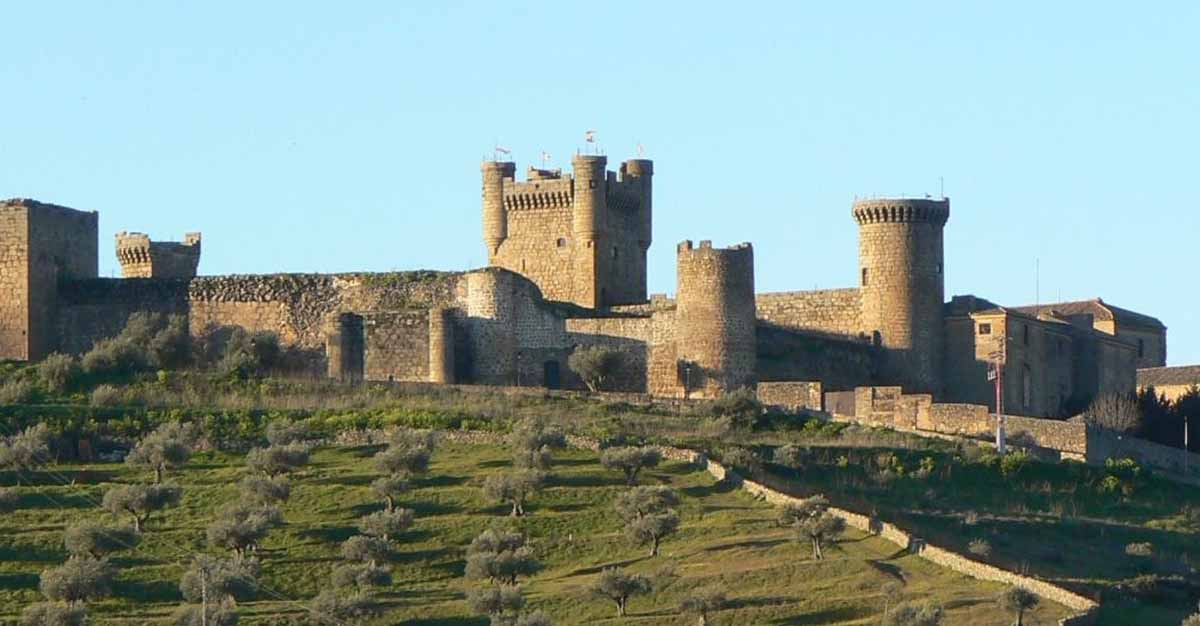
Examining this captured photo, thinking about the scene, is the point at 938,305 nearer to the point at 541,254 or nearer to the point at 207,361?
the point at 541,254

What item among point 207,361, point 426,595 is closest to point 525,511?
point 426,595

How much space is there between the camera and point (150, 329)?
75.7 metres

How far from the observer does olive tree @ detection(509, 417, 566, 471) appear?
63.8 metres

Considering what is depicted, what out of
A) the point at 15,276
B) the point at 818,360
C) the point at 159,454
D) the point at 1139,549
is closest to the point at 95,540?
the point at 159,454

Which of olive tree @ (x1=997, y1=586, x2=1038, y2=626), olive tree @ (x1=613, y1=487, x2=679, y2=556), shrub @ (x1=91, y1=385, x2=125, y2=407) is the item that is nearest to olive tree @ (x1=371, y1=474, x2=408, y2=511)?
olive tree @ (x1=613, y1=487, x2=679, y2=556)

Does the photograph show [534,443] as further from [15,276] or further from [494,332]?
[15,276]

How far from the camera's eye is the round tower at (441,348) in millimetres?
73625

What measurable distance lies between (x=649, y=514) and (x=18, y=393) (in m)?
16.7

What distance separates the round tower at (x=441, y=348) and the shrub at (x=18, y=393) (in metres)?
8.26

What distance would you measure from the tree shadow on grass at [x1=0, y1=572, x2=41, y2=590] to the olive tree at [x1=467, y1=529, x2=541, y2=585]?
6.97m

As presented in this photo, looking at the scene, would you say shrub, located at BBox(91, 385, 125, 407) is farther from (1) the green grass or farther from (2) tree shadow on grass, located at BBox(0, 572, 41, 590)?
(2) tree shadow on grass, located at BBox(0, 572, 41, 590)

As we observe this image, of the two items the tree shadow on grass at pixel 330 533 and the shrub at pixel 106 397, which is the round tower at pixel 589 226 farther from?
the tree shadow on grass at pixel 330 533

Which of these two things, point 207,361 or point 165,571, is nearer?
point 165,571

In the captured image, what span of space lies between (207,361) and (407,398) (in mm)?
6055
